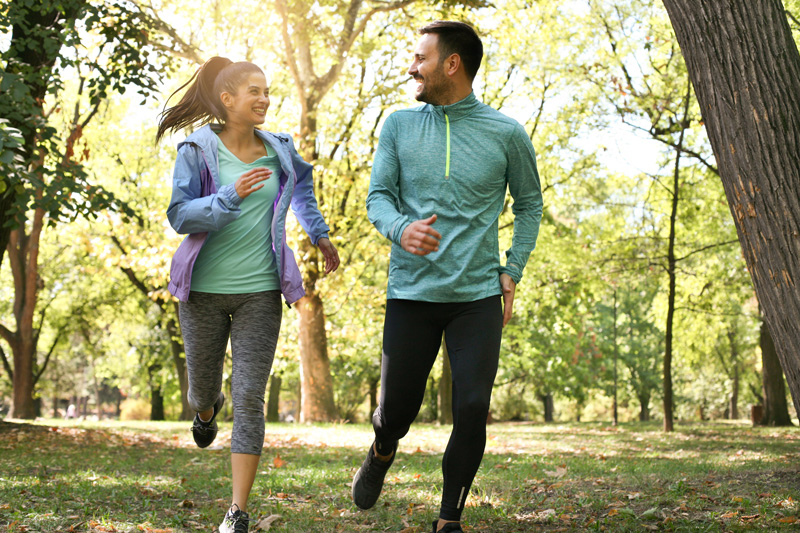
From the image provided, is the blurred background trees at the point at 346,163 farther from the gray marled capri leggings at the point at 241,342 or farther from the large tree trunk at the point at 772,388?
the gray marled capri leggings at the point at 241,342

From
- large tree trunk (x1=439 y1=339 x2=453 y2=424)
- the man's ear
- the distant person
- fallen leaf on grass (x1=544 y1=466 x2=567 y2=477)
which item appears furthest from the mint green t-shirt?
large tree trunk (x1=439 y1=339 x2=453 y2=424)

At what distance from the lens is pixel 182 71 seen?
2209cm

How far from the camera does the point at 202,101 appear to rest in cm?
421

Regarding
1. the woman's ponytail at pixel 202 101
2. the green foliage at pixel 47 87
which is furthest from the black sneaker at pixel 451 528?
the green foliage at pixel 47 87

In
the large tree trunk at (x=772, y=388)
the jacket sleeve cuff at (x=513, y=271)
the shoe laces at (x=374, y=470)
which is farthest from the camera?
the large tree trunk at (x=772, y=388)

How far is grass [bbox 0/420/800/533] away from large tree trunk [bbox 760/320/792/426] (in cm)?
1036

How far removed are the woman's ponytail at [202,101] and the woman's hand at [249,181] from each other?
0.71 meters

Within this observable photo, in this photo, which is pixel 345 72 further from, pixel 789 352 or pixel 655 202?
pixel 789 352

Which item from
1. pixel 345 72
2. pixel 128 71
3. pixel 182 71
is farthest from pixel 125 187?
pixel 128 71

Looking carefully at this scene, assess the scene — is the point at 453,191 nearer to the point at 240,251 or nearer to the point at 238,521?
the point at 240,251

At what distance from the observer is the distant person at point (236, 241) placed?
370cm

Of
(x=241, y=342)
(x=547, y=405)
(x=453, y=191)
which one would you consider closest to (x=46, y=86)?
(x=241, y=342)

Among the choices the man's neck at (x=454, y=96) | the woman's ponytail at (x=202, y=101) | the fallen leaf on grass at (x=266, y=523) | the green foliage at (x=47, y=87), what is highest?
the green foliage at (x=47, y=87)

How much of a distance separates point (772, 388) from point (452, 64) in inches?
724
